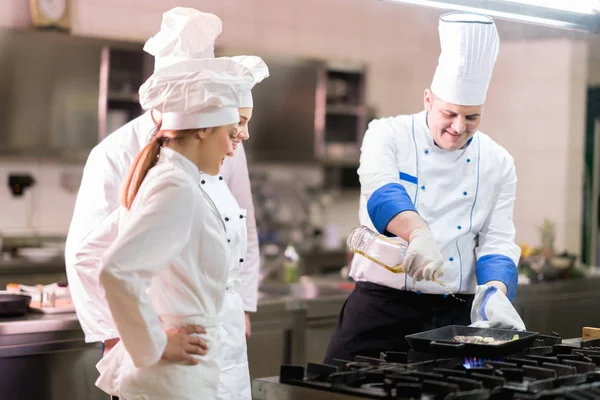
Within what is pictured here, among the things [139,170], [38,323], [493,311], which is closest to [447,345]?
[493,311]

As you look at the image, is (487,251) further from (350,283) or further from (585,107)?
(585,107)

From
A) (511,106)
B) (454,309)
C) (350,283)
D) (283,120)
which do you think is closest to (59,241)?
(283,120)

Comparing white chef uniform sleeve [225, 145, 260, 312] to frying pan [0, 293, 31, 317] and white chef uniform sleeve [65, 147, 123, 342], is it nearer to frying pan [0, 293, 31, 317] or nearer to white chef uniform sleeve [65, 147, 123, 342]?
white chef uniform sleeve [65, 147, 123, 342]

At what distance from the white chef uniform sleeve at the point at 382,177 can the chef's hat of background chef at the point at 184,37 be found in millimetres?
644

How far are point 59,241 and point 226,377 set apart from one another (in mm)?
4300

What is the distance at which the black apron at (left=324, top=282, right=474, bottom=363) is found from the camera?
2.98 m

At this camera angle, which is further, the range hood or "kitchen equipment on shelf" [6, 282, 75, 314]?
"kitchen equipment on shelf" [6, 282, 75, 314]

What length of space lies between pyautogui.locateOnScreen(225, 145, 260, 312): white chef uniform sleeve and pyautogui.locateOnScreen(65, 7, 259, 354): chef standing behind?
0.5 inches

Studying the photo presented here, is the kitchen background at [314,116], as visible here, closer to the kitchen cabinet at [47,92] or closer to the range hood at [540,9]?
the kitchen cabinet at [47,92]

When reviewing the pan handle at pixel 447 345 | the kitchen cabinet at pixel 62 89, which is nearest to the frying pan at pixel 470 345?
the pan handle at pixel 447 345

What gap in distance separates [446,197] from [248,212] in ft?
2.38

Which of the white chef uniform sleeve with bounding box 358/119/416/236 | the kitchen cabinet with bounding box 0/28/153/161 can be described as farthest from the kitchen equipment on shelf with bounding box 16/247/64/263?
the white chef uniform sleeve with bounding box 358/119/416/236

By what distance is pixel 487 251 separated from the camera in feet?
9.90

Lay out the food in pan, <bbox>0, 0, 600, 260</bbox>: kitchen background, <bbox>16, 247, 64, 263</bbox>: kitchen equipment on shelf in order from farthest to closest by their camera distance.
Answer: <bbox>0, 0, 600, 260</bbox>: kitchen background < <bbox>16, 247, 64, 263</bbox>: kitchen equipment on shelf < the food in pan
